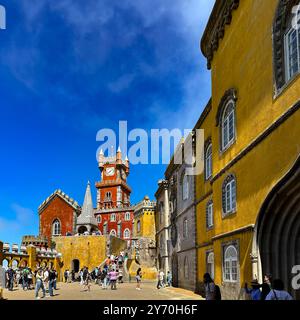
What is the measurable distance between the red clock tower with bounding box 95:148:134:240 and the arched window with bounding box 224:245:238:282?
57493 millimetres

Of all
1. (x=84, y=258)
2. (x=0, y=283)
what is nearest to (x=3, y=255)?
(x=0, y=283)

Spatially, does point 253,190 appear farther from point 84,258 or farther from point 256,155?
point 84,258

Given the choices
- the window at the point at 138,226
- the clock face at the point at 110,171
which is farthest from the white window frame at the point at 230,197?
the clock face at the point at 110,171

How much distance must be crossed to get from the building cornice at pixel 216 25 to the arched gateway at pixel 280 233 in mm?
6615

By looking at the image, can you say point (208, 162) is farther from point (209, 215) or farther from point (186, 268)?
point (186, 268)

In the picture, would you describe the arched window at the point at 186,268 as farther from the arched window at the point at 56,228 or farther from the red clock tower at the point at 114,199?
the red clock tower at the point at 114,199

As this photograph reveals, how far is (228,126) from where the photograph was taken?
1438 cm

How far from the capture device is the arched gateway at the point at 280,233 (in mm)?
9930

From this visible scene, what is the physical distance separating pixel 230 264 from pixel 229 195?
7.32 feet

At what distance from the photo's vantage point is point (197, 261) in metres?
23.1

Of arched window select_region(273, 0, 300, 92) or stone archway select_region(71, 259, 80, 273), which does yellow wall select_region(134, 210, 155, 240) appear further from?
arched window select_region(273, 0, 300, 92)

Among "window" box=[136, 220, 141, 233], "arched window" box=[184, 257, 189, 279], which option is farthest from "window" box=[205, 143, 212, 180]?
"window" box=[136, 220, 141, 233]

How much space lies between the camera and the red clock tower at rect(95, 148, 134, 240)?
72312mm

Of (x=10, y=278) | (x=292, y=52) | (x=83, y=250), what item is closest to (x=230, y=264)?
(x=292, y=52)
